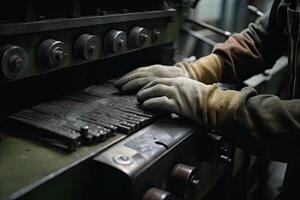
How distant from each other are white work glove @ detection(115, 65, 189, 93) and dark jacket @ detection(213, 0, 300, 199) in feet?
0.89

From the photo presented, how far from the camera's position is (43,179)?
61 cm

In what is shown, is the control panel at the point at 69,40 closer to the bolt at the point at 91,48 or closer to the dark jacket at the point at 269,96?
the bolt at the point at 91,48

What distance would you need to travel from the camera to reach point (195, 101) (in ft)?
3.02

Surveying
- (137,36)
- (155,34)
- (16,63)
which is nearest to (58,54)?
(16,63)

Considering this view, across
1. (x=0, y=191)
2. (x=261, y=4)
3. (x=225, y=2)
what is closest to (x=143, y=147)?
(x=0, y=191)

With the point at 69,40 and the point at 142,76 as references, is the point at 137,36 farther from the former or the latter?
the point at 69,40

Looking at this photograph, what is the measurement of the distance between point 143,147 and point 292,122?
369 millimetres

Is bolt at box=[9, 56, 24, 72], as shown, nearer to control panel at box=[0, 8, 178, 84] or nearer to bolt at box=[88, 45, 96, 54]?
control panel at box=[0, 8, 178, 84]

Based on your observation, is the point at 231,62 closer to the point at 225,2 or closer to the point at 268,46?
the point at 268,46

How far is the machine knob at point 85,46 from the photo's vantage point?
95 centimetres

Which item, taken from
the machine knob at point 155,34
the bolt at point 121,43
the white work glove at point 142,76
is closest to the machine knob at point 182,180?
the white work glove at point 142,76

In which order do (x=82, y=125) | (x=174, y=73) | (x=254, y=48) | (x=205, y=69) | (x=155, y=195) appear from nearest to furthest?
1. (x=155, y=195)
2. (x=82, y=125)
3. (x=174, y=73)
4. (x=205, y=69)
5. (x=254, y=48)

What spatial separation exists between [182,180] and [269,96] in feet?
1.09

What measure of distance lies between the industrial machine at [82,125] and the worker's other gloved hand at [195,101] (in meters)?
0.03
